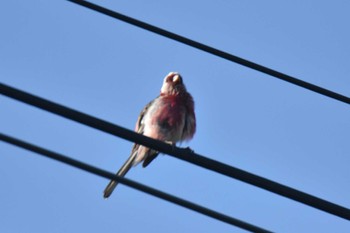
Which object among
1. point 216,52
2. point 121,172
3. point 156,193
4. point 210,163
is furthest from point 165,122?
point 156,193

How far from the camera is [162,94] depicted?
32.5ft

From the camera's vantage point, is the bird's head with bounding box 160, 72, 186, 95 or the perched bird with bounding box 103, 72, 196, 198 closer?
the perched bird with bounding box 103, 72, 196, 198

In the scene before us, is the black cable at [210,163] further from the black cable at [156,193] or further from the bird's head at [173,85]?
the bird's head at [173,85]

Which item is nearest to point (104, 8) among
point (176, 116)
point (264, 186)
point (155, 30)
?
point (155, 30)

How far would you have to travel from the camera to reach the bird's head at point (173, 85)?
981 cm

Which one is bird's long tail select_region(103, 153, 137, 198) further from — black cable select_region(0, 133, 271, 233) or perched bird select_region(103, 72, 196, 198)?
black cable select_region(0, 133, 271, 233)

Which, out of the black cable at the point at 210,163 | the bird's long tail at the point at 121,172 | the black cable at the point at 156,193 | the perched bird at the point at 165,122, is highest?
the perched bird at the point at 165,122

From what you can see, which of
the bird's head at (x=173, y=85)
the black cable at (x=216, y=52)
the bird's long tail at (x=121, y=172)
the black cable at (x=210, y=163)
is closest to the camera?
the black cable at (x=210, y=163)

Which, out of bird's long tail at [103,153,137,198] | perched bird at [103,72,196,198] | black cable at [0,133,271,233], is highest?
perched bird at [103,72,196,198]

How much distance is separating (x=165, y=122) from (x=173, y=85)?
84 centimetres

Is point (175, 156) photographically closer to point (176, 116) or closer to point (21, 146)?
point (21, 146)

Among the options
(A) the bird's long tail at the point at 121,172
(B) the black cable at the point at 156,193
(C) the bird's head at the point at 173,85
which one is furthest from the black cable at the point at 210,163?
(C) the bird's head at the point at 173,85

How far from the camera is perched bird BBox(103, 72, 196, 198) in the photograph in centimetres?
916

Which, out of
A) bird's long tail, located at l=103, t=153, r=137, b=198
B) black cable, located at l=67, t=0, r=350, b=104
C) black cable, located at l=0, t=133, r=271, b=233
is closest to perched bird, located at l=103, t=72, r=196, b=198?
bird's long tail, located at l=103, t=153, r=137, b=198
